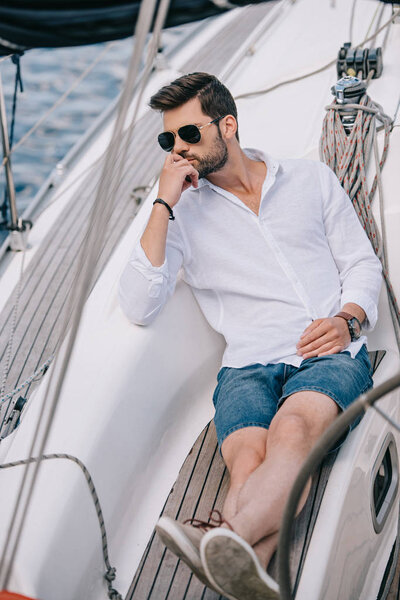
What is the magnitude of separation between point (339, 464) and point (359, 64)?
2.00 metres

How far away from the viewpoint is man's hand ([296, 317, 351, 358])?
6.17 ft

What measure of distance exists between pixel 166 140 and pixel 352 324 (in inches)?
27.4

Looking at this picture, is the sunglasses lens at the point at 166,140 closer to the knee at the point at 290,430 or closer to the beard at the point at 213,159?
the beard at the point at 213,159

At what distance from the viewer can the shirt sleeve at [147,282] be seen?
74.6 inches

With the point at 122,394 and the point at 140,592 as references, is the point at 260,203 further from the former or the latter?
the point at 140,592

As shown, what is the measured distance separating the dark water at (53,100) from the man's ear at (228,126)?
406 centimetres

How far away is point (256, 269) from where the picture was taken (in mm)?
2020

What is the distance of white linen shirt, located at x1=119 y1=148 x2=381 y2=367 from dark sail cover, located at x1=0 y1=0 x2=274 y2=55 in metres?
0.55

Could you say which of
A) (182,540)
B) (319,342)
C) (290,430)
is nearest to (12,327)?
(319,342)

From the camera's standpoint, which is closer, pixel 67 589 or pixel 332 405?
pixel 67 589

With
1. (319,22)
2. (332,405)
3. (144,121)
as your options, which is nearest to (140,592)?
(332,405)

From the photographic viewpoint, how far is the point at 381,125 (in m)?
2.74

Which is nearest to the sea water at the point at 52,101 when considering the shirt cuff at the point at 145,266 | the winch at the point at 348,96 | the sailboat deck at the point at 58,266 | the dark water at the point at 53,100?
the dark water at the point at 53,100

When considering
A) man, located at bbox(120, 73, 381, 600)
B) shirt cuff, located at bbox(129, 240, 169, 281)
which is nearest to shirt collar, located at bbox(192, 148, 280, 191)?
man, located at bbox(120, 73, 381, 600)
